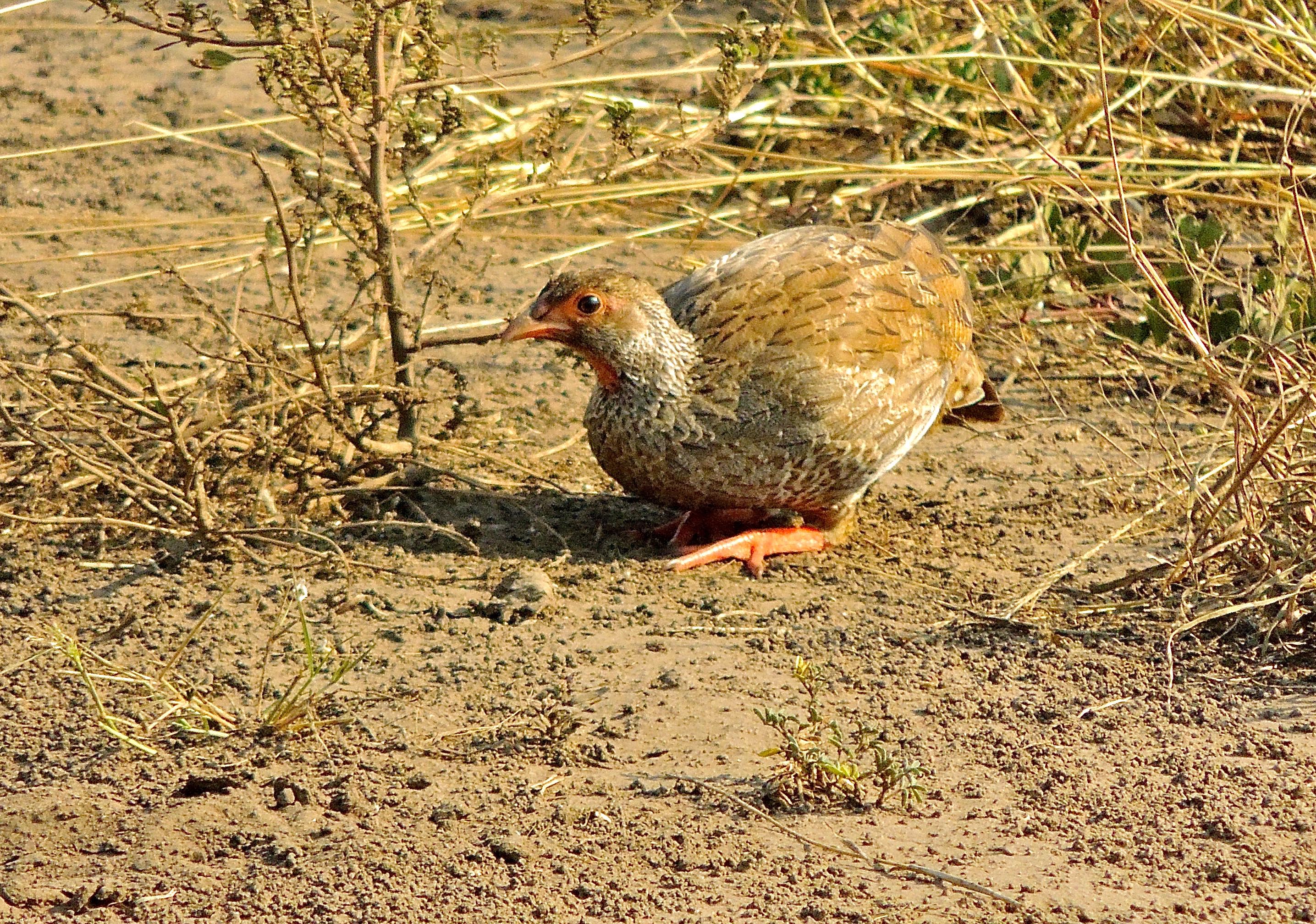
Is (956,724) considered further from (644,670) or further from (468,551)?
(468,551)

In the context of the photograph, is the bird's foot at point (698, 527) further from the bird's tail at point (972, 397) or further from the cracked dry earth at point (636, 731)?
the bird's tail at point (972, 397)

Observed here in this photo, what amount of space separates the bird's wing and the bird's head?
0.61 ft

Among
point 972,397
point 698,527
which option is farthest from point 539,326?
point 972,397

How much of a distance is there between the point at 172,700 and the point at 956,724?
6.33 feet

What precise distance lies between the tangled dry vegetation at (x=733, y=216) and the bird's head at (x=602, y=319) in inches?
9.8

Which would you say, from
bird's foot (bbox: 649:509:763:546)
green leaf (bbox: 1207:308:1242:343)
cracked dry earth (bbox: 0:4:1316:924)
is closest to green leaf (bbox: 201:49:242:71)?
cracked dry earth (bbox: 0:4:1316:924)

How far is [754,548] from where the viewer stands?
18.0 ft

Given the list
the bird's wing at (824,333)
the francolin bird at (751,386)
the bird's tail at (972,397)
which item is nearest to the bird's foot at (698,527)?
the francolin bird at (751,386)

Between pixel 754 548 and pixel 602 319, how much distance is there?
88 centimetres

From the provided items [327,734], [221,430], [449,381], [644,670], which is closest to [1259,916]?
[644,670]

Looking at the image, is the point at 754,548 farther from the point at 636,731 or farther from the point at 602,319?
the point at 636,731

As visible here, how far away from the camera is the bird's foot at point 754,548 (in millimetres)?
5363

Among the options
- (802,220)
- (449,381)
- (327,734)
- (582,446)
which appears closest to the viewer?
(327,734)

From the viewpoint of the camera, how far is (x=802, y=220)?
7898 mm
